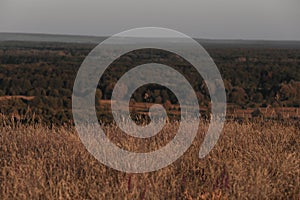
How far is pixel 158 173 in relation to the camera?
13.0 ft

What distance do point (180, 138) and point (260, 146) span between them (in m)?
0.86

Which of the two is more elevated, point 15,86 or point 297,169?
point 297,169

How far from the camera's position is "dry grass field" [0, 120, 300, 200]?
142 inches

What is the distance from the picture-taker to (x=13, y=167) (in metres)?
4.14

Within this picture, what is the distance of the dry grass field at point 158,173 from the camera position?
360 centimetres

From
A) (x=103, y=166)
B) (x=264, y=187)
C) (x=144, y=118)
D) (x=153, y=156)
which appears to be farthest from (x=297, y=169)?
(x=144, y=118)

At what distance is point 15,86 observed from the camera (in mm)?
34094

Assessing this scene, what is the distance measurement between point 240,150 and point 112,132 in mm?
1558

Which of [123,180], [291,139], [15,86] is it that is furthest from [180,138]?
[15,86]

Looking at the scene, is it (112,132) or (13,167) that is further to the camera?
(112,132)

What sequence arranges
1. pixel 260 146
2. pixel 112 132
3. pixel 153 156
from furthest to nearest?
1. pixel 112 132
2. pixel 260 146
3. pixel 153 156

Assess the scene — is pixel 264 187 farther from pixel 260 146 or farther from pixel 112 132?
pixel 112 132

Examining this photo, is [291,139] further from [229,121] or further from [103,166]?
[103,166]

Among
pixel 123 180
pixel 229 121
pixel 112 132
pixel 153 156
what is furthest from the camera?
pixel 229 121
